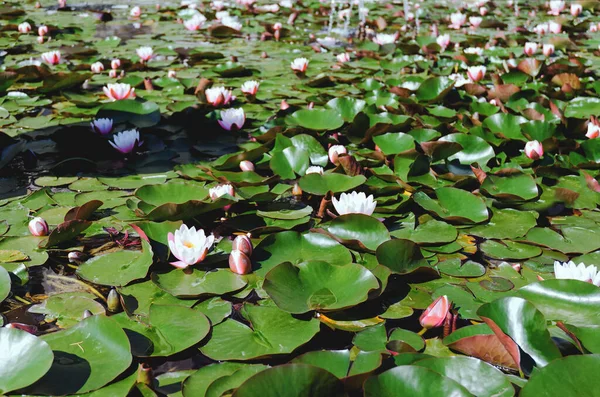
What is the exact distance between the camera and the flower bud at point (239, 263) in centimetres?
186

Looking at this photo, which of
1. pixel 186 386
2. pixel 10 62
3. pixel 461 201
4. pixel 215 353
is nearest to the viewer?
pixel 186 386

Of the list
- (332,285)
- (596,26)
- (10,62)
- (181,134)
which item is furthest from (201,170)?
(596,26)

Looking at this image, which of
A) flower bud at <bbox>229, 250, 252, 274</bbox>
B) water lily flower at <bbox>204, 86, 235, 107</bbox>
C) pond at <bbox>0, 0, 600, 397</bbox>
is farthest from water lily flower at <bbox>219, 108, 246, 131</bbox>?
A: flower bud at <bbox>229, 250, 252, 274</bbox>

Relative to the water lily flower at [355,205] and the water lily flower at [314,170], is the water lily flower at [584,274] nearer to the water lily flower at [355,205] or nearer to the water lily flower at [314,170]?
the water lily flower at [355,205]

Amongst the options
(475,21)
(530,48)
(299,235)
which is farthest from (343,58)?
(299,235)

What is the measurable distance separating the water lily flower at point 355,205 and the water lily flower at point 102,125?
1600 millimetres

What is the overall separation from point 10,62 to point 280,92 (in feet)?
8.27

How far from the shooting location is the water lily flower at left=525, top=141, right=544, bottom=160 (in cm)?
286

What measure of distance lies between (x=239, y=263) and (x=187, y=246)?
0.21 metres

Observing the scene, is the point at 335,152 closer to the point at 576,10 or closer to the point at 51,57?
the point at 51,57

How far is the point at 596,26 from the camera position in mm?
6887

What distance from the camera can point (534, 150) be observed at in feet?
9.37

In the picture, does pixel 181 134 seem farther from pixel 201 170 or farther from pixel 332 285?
pixel 332 285

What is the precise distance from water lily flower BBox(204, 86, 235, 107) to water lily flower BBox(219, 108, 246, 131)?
360 mm
